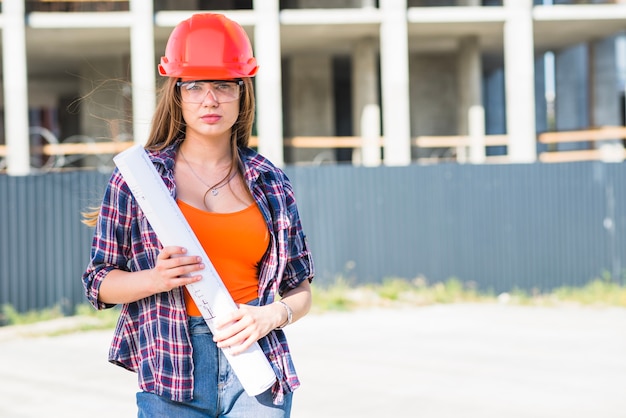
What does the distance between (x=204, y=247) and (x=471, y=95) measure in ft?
68.1

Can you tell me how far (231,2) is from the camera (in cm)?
2481

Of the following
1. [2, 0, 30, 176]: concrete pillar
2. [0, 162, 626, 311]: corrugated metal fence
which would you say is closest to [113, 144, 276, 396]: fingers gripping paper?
[0, 162, 626, 311]: corrugated metal fence

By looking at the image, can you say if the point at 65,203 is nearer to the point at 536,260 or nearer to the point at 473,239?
the point at 473,239

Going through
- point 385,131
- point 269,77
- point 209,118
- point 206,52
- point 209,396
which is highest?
point 269,77

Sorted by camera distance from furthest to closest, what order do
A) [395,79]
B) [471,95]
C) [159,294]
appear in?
[471,95]
[395,79]
[159,294]

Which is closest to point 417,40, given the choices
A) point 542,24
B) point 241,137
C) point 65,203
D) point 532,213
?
point 542,24

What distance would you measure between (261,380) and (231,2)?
2335cm

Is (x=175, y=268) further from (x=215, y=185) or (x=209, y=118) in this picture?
(x=209, y=118)

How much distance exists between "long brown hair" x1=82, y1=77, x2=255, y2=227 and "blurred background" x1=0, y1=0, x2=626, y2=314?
0.17 metres

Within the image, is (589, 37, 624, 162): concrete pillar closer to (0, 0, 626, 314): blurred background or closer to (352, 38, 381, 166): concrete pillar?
(0, 0, 626, 314): blurred background

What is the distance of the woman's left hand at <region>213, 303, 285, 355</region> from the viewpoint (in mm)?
2270

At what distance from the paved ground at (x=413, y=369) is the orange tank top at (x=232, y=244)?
410cm

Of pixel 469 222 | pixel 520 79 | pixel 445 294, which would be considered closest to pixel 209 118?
pixel 445 294

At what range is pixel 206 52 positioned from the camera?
2430 millimetres
